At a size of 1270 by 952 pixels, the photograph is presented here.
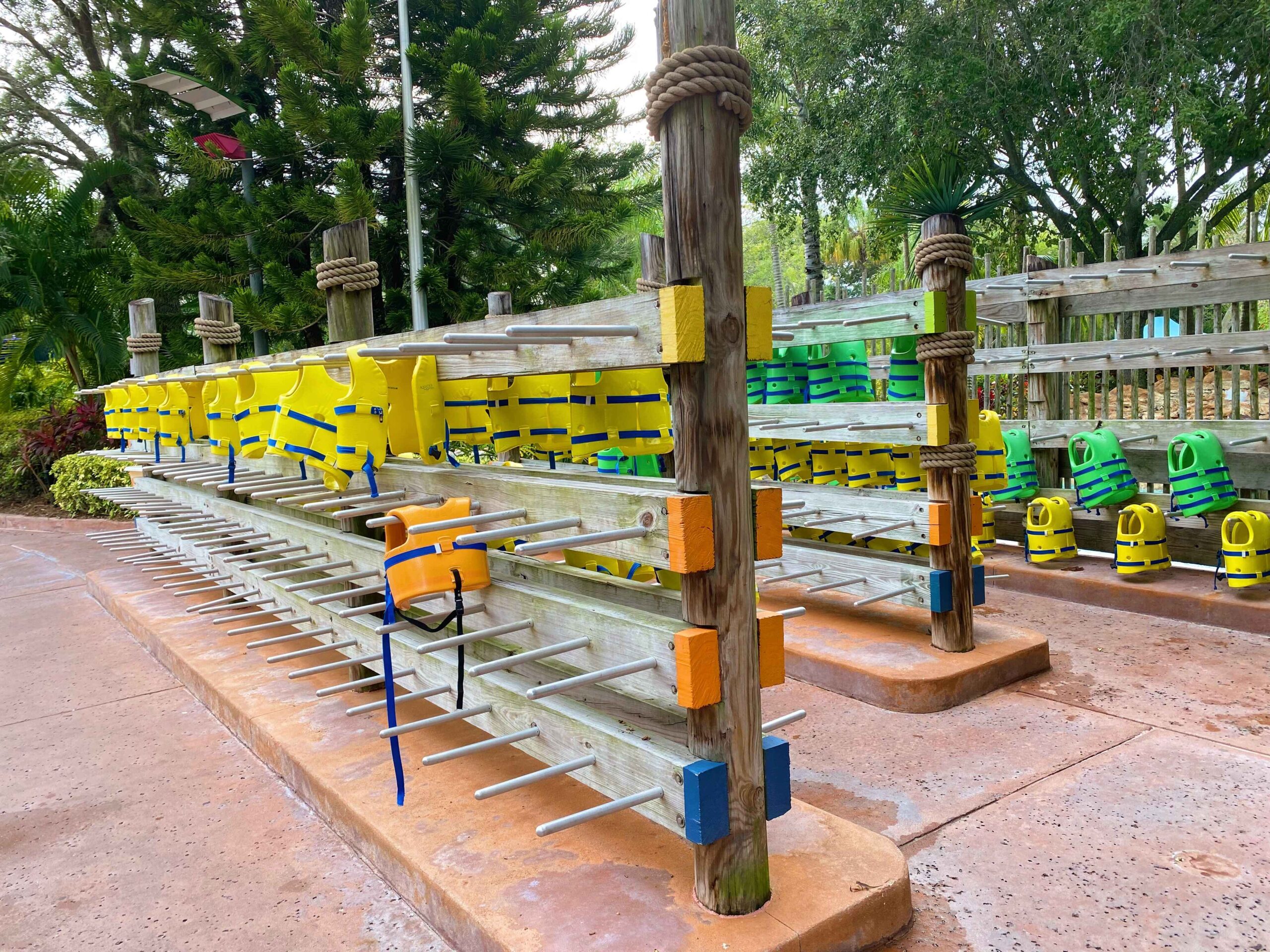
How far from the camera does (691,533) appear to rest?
6.31 feet

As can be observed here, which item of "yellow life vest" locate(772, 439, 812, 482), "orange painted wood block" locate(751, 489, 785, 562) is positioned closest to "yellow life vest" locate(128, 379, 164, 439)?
"yellow life vest" locate(772, 439, 812, 482)

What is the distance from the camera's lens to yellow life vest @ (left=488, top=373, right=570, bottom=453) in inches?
118

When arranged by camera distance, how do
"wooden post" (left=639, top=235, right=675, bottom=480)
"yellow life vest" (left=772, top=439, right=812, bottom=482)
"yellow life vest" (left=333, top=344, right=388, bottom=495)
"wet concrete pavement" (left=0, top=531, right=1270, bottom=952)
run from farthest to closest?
"yellow life vest" (left=772, top=439, right=812, bottom=482), "wooden post" (left=639, top=235, right=675, bottom=480), "yellow life vest" (left=333, top=344, right=388, bottom=495), "wet concrete pavement" (left=0, top=531, right=1270, bottom=952)

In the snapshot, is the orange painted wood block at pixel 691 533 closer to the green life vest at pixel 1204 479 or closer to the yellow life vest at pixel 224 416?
the yellow life vest at pixel 224 416

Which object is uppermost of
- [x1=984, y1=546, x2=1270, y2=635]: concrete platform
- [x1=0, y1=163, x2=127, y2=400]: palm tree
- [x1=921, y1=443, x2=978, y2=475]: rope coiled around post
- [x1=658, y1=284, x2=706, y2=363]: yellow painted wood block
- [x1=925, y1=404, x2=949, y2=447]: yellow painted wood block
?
[x1=0, y1=163, x2=127, y2=400]: palm tree

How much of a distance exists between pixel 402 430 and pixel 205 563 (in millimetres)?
3002

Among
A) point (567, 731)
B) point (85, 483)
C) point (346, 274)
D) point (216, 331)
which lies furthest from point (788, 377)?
point (85, 483)

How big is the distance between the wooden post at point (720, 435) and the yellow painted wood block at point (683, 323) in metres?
0.02

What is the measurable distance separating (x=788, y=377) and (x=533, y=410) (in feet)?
7.60

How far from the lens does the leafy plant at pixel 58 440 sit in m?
11.9

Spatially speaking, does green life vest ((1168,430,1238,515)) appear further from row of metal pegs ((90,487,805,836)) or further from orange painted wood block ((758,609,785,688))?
orange painted wood block ((758,609,785,688))

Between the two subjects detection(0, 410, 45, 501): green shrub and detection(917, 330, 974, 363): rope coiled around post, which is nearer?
detection(917, 330, 974, 363): rope coiled around post

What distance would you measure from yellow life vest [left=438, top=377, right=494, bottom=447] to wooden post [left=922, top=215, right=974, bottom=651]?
6.63 feet

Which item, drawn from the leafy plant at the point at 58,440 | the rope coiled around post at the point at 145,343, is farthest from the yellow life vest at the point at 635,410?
the leafy plant at the point at 58,440
